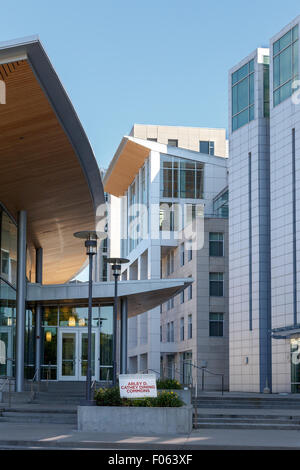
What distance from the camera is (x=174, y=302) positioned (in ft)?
227

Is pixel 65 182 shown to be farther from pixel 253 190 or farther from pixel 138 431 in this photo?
pixel 253 190

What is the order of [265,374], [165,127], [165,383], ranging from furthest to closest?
[165,127], [265,374], [165,383]

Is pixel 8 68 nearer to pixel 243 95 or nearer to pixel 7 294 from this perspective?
pixel 7 294

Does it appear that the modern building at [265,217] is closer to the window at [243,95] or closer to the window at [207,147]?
the window at [243,95]

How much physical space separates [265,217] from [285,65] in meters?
9.95

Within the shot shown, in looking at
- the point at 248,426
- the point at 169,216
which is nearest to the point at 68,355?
the point at 248,426

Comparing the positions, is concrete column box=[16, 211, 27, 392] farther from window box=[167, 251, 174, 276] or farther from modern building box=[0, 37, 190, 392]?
window box=[167, 251, 174, 276]

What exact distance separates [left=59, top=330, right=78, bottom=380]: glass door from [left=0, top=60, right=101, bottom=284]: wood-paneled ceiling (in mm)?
5094

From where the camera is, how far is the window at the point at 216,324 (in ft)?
199

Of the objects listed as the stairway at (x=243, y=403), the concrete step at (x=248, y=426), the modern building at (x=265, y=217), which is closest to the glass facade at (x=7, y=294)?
the stairway at (x=243, y=403)

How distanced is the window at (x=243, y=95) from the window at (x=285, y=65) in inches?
151
